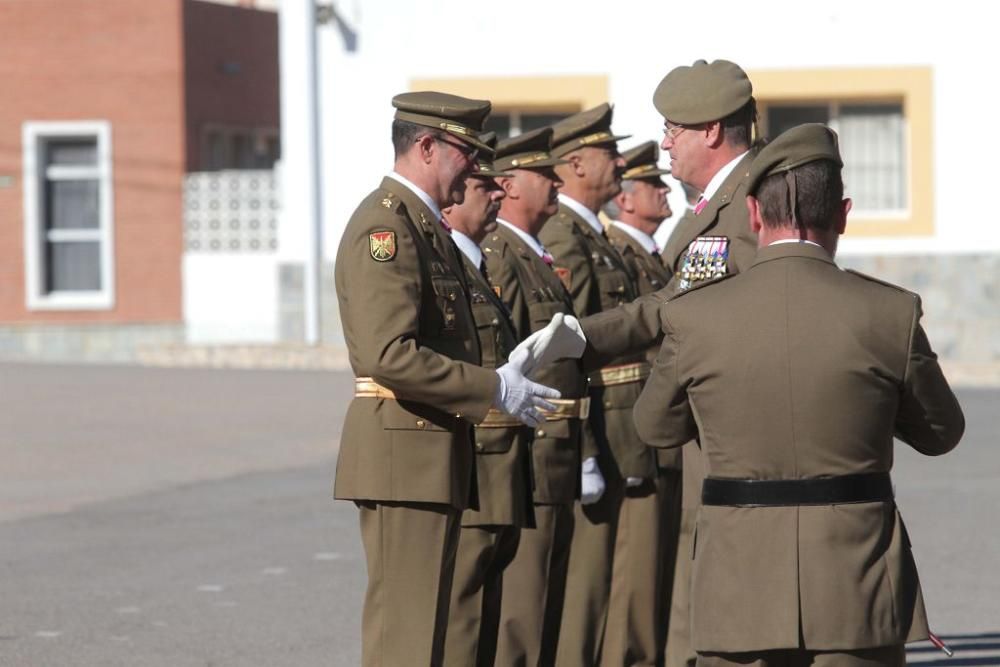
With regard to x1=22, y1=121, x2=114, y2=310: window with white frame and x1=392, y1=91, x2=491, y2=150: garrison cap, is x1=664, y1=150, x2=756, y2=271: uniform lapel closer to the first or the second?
x1=392, y1=91, x2=491, y2=150: garrison cap

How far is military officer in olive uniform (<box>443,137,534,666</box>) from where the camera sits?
552cm

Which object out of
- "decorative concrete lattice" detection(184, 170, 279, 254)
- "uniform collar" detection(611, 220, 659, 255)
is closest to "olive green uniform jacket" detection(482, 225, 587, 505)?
"uniform collar" detection(611, 220, 659, 255)

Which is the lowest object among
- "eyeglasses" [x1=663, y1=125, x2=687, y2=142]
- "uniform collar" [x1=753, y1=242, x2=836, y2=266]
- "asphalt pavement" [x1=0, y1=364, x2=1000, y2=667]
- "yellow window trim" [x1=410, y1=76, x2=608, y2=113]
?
"asphalt pavement" [x1=0, y1=364, x2=1000, y2=667]

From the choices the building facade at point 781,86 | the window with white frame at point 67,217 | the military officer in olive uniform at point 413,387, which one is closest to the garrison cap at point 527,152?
the military officer in olive uniform at point 413,387

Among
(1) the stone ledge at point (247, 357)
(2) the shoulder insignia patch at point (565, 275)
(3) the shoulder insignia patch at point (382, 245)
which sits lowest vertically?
(1) the stone ledge at point (247, 357)

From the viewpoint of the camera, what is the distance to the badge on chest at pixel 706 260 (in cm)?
518

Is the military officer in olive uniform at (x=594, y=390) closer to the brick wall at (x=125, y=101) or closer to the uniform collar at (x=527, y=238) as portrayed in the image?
the uniform collar at (x=527, y=238)

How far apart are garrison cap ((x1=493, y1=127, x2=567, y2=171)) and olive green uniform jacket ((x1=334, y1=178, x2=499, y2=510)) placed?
1515mm

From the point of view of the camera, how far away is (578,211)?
7227mm

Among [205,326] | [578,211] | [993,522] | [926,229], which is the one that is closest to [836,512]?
[578,211]

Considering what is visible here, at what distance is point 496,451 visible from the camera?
18.8ft

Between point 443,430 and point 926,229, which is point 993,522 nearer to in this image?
point 443,430

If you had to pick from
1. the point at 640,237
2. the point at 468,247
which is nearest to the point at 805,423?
the point at 468,247

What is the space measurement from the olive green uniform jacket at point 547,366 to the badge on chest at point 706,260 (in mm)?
990
